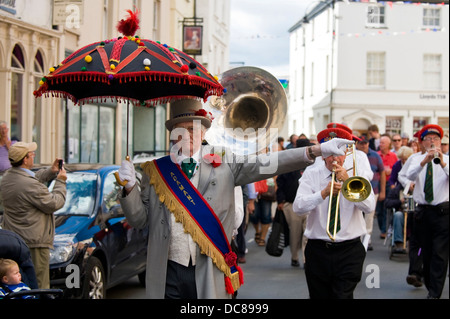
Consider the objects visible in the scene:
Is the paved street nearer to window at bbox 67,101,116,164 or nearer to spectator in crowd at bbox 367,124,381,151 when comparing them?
spectator in crowd at bbox 367,124,381,151

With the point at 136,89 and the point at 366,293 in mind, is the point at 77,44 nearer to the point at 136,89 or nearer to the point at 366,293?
the point at 366,293

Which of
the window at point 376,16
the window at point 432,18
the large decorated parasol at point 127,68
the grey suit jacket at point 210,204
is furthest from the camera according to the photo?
Result: the window at point 432,18

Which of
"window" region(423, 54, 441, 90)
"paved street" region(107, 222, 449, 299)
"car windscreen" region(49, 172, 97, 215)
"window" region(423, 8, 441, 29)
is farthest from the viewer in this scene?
"window" region(423, 54, 441, 90)

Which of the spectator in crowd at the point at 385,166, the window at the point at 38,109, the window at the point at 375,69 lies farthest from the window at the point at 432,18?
the window at the point at 38,109

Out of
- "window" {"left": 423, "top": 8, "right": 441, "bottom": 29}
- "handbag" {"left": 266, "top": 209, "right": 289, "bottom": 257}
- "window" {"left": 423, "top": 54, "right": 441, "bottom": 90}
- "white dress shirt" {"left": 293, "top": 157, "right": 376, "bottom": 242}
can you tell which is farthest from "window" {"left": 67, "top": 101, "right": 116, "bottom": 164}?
"window" {"left": 423, "top": 54, "right": 441, "bottom": 90}

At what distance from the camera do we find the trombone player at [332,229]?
593 centimetres

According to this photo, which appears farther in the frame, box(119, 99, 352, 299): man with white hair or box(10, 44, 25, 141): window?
box(10, 44, 25, 141): window

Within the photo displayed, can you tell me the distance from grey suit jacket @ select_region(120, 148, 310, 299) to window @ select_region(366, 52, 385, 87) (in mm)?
35770

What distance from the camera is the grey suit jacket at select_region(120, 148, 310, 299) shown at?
4707mm

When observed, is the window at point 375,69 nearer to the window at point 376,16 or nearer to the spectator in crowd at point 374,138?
the window at point 376,16

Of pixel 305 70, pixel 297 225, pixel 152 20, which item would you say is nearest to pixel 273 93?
pixel 297 225

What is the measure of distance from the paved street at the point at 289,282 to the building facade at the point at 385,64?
90.3ft

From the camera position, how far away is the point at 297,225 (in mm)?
11141

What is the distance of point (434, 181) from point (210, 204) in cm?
465
